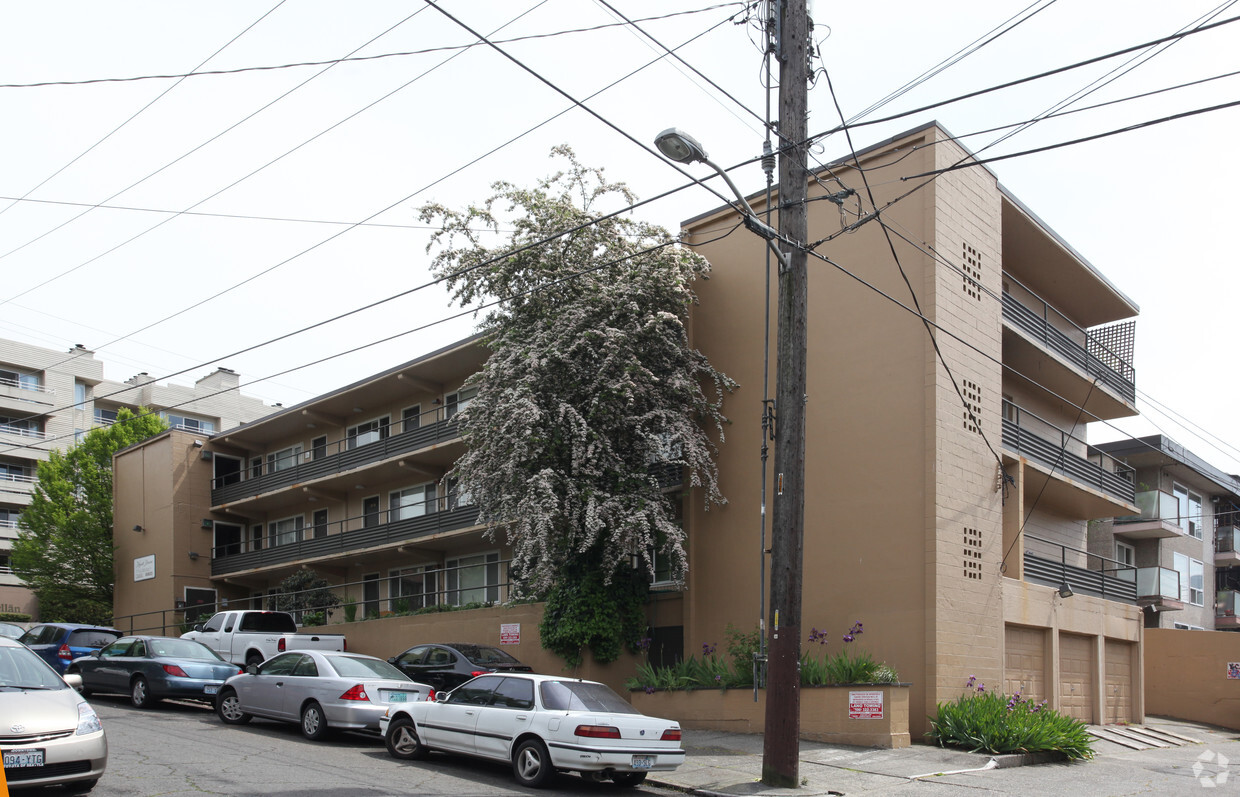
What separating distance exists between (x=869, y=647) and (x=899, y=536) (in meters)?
2.03

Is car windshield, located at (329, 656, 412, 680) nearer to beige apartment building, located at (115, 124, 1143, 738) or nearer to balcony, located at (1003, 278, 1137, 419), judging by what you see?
beige apartment building, located at (115, 124, 1143, 738)

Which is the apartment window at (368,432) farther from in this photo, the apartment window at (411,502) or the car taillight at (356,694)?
the car taillight at (356,694)

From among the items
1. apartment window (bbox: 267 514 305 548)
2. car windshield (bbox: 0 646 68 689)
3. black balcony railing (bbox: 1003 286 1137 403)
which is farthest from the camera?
apartment window (bbox: 267 514 305 548)

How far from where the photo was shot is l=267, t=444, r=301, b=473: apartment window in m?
40.0

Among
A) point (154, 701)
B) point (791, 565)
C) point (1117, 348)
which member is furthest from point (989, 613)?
point (154, 701)

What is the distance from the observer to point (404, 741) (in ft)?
47.2

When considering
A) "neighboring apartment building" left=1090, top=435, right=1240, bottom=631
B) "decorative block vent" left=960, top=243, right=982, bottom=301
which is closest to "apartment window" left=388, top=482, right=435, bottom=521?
"decorative block vent" left=960, top=243, right=982, bottom=301

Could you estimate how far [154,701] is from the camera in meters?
19.3

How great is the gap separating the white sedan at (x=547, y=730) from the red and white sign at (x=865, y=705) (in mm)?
4625

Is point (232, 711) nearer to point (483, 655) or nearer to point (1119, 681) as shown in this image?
point (483, 655)

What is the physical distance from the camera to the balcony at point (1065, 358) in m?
23.3

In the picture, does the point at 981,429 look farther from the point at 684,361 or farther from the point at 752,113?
the point at 752,113

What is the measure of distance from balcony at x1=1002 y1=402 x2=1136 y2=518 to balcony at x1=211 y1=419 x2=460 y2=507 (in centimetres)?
1373

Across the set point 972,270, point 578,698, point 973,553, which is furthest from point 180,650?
point 972,270
